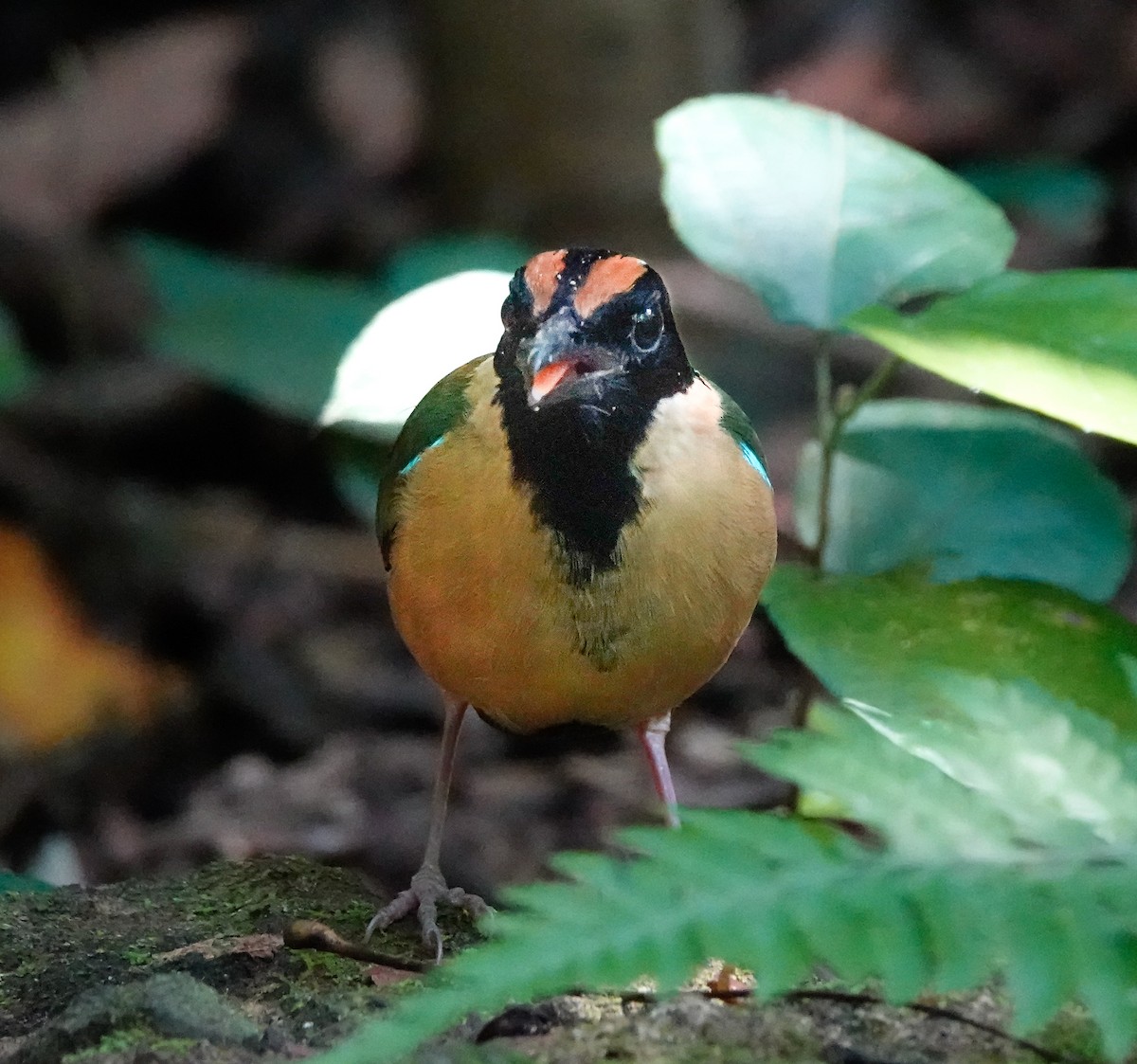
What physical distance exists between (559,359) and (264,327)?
408 centimetres

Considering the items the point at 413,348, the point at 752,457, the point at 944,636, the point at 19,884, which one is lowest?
the point at 19,884

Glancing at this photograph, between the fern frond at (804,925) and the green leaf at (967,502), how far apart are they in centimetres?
208

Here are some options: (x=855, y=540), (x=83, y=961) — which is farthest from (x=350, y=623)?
(x=83, y=961)

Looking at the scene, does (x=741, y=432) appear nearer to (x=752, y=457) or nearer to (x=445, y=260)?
(x=752, y=457)

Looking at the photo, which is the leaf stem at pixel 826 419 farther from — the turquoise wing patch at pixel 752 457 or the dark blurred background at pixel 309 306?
the dark blurred background at pixel 309 306

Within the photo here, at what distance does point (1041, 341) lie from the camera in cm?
317

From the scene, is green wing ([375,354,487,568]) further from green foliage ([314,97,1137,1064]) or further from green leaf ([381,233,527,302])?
green leaf ([381,233,527,302])

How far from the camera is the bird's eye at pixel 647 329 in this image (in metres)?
3.15

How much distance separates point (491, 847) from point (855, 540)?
84.6 inches

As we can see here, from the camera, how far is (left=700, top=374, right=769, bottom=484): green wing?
134 inches

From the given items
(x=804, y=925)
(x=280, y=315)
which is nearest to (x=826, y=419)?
(x=804, y=925)

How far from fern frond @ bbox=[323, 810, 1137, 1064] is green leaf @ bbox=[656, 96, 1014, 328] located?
2037 mm

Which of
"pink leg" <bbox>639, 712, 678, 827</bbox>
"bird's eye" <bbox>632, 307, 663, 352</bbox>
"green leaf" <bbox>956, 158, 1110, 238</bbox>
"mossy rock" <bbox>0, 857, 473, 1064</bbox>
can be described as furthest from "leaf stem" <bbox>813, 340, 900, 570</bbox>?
"green leaf" <bbox>956, 158, 1110, 238</bbox>

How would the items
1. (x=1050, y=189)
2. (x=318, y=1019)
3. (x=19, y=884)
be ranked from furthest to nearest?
1. (x=1050, y=189)
2. (x=19, y=884)
3. (x=318, y=1019)
